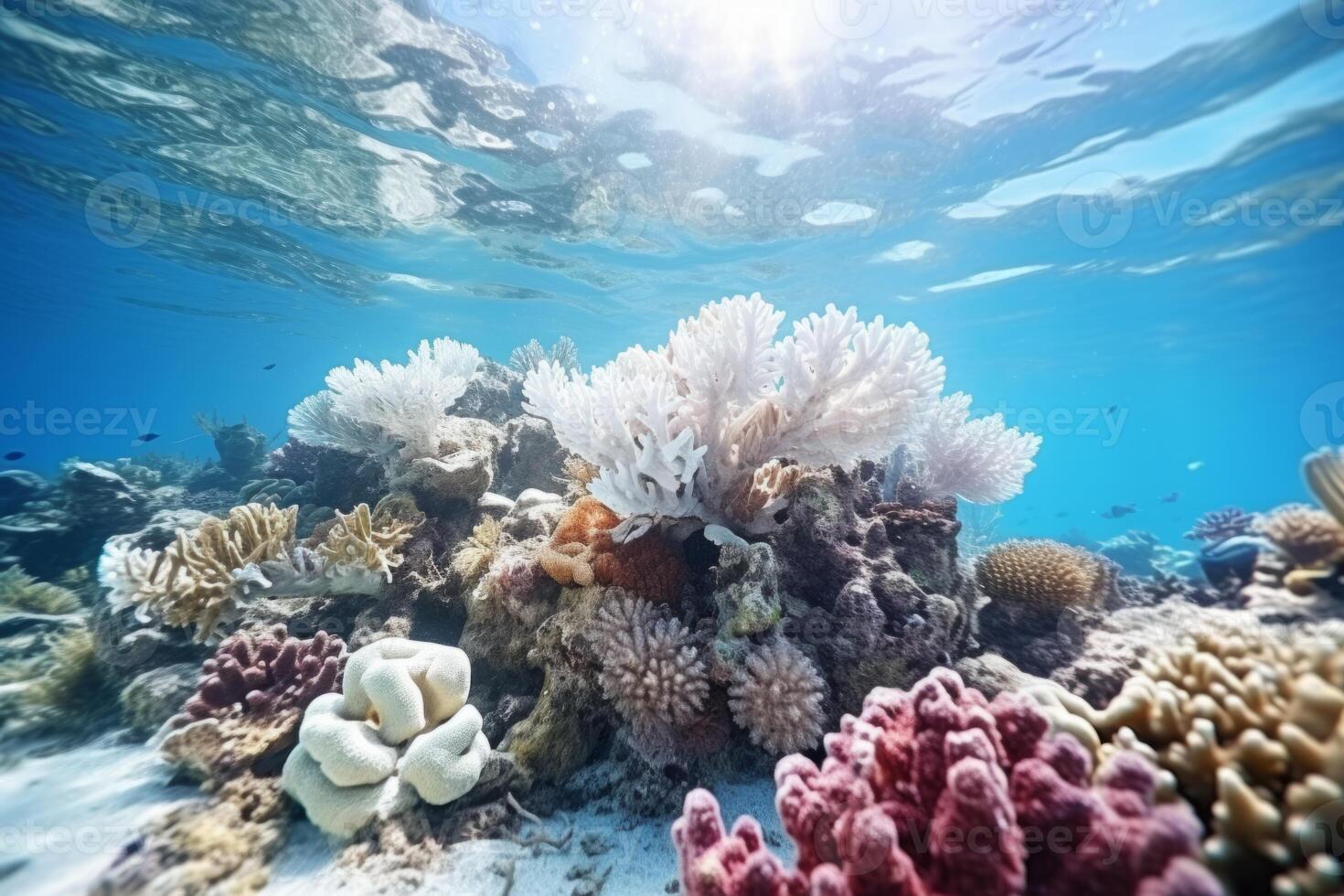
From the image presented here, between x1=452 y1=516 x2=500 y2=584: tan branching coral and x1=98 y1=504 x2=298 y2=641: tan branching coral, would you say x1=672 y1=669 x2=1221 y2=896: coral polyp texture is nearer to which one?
x1=452 y1=516 x2=500 y2=584: tan branching coral

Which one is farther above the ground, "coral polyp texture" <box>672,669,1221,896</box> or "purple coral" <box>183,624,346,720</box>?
"coral polyp texture" <box>672,669,1221,896</box>

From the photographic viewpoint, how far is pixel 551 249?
21656mm

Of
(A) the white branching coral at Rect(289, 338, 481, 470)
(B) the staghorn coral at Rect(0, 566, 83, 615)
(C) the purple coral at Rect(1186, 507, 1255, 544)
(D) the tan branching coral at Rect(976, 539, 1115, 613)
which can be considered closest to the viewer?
(D) the tan branching coral at Rect(976, 539, 1115, 613)

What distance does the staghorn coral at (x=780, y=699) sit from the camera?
10.2 feet

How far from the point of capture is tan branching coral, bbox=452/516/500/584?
454 centimetres

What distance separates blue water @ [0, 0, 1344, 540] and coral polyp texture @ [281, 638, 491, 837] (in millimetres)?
12793

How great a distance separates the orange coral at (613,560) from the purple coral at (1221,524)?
7.13 m

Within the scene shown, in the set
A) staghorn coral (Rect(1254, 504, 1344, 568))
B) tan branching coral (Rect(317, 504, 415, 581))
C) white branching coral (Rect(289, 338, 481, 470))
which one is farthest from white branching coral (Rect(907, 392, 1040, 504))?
white branching coral (Rect(289, 338, 481, 470))

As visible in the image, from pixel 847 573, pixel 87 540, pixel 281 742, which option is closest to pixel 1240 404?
pixel 847 573


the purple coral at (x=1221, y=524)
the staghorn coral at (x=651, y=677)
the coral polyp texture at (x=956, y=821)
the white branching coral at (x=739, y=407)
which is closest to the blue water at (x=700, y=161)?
the purple coral at (x=1221, y=524)

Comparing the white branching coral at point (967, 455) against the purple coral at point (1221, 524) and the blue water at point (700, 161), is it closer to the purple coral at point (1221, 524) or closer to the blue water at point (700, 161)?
the purple coral at point (1221, 524)

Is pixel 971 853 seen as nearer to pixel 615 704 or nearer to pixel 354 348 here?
pixel 615 704

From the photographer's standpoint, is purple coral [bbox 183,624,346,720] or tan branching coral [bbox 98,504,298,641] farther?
tan branching coral [bbox 98,504,298,641]

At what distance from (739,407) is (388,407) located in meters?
4.12
